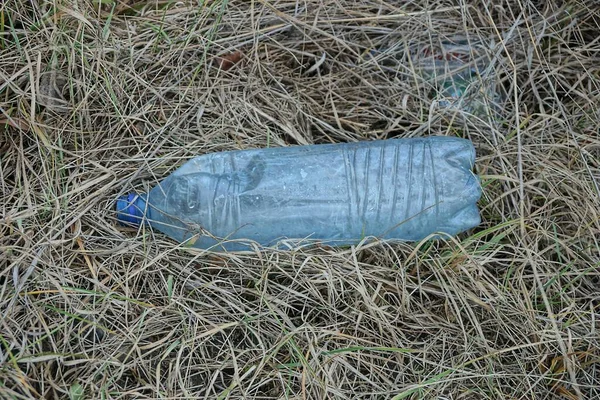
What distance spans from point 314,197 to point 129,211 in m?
0.52

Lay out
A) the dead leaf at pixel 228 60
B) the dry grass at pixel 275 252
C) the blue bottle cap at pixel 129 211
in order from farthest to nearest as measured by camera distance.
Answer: the dead leaf at pixel 228 60, the blue bottle cap at pixel 129 211, the dry grass at pixel 275 252

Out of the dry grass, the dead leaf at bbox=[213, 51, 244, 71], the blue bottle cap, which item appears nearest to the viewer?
the dry grass

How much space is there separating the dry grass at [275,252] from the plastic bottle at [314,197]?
0.21 ft

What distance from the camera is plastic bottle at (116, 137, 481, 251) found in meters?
1.94

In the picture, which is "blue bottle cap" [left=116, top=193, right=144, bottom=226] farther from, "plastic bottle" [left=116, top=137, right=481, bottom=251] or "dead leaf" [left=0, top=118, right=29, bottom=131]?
"dead leaf" [left=0, top=118, right=29, bottom=131]

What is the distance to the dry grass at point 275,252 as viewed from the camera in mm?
1714

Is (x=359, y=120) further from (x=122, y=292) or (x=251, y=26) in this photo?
(x=122, y=292)

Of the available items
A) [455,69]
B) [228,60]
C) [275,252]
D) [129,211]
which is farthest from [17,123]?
[455,69]

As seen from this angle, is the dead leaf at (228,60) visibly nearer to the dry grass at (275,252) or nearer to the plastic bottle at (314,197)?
the dry grass at (275,252)

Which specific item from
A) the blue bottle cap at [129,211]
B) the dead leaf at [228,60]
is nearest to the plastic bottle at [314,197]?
the blue bottle cap at [129,211]

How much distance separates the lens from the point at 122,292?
1.80 metres

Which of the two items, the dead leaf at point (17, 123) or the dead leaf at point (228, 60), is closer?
the dead leaf at point (17, 123)

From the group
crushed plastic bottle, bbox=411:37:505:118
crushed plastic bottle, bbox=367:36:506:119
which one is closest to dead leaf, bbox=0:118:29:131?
crushed plastic bottle, bbox=367:36:506:119

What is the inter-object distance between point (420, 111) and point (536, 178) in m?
0.41
